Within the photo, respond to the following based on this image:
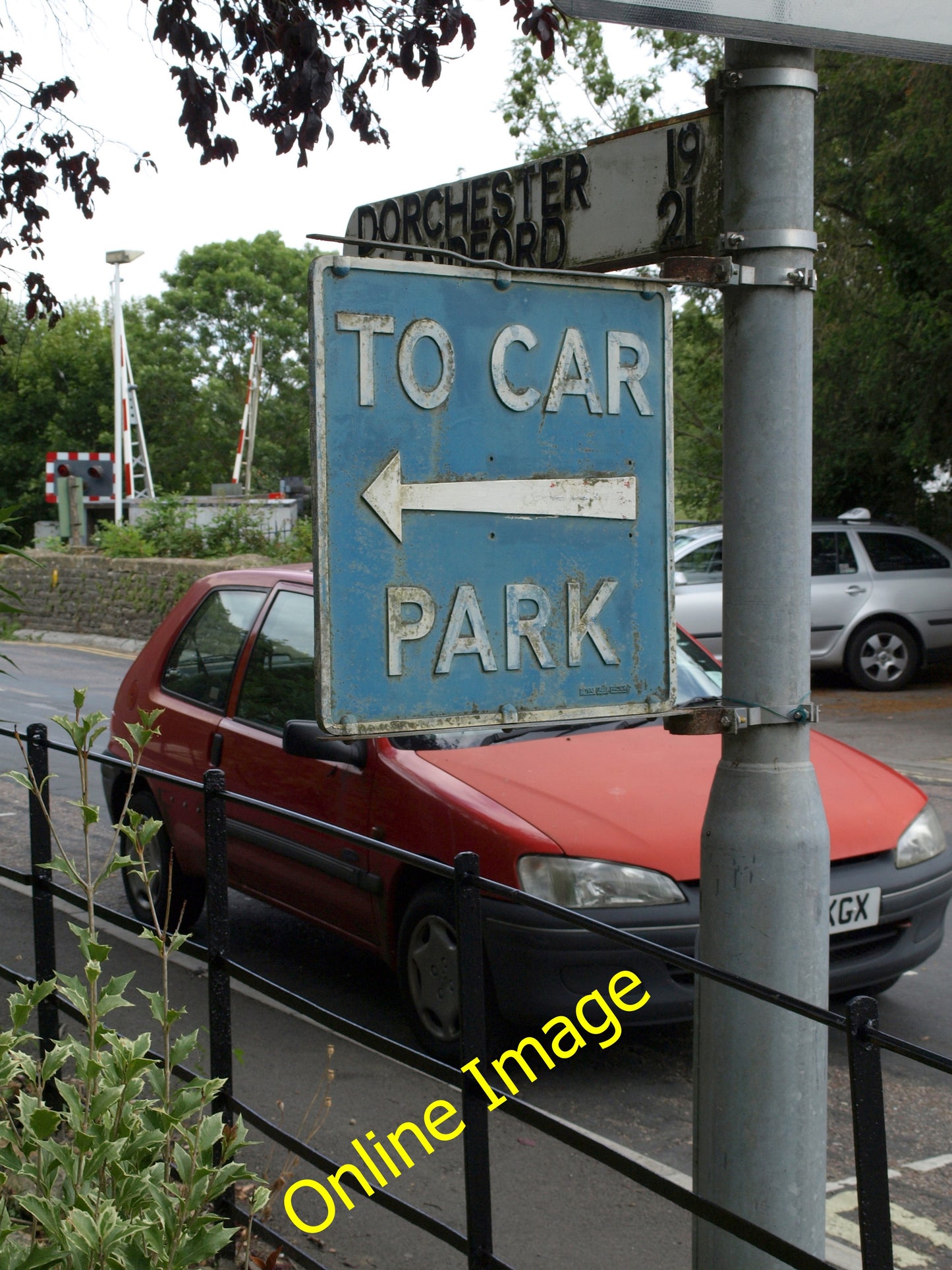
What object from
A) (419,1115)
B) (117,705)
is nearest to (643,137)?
(419,1115)

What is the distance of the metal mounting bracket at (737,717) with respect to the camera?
6.93ft

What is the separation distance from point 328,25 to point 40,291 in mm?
2326

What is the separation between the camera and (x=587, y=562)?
196cm

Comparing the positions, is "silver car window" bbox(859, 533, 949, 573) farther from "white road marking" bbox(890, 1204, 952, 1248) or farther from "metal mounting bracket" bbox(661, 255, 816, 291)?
"metal mounting bracket" bbox(661, 255, 816, 291)

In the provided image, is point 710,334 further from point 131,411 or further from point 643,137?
point 131,411

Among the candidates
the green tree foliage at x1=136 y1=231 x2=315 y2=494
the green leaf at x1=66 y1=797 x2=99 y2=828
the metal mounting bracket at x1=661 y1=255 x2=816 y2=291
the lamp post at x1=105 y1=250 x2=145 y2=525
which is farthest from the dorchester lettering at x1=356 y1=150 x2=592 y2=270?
the green tree foliage at x1=136 y1=231 x2=315 y2=494

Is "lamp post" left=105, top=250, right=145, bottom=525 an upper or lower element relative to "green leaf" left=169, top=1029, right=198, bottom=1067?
upper

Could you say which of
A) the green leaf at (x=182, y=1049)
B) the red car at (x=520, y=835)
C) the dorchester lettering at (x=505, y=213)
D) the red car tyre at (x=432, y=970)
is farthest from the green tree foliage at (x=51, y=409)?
the dorchester lettering at (x=505, y=213)

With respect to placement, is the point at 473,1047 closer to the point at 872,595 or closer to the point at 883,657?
the point at 872,595

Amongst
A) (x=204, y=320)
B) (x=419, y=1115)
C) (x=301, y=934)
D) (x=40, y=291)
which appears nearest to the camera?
(x=419, y=1115)

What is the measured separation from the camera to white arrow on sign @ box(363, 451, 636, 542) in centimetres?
182

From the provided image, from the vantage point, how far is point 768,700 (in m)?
2.13

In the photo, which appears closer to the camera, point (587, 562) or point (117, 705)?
point (587, 562)

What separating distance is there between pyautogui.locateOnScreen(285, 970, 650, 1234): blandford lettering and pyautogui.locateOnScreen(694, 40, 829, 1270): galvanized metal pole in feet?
4.33
